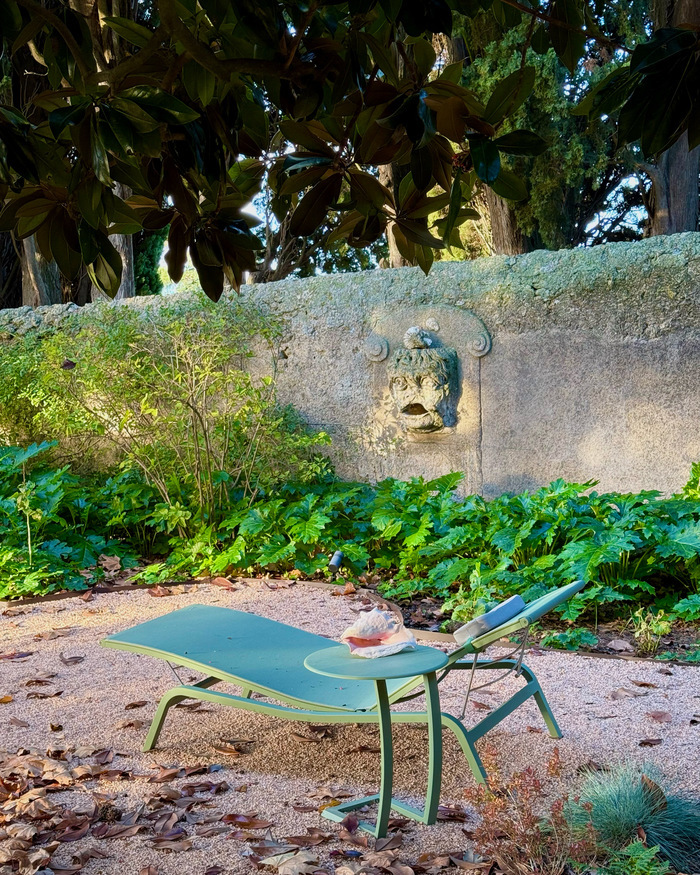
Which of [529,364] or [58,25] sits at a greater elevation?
[58,25]

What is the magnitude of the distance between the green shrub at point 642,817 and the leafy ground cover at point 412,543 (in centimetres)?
193

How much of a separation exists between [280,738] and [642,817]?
143cm

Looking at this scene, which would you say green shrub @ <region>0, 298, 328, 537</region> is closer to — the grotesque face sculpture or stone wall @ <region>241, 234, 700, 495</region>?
stone wall @ <region>241, 234, 700, 495</region>

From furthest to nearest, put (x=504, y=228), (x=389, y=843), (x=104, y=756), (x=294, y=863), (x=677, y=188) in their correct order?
(x=504, y=228), (x=677, y=188), (x=104, y=756), (x=389, y=843), (x=294, y=863)

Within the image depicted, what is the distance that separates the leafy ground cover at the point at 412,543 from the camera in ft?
14.9

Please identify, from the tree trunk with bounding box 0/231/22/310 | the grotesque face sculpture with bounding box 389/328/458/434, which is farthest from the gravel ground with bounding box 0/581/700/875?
the tree trunk with bounding box 0/231/22/310

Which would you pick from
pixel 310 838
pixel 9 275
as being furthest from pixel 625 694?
pixel 9 275

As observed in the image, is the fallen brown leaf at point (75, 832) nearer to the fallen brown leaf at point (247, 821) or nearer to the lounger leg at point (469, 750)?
the fallen brown leaf at point (247, 821)

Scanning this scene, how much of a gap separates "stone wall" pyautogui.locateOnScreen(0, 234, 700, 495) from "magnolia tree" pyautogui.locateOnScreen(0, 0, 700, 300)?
443cm

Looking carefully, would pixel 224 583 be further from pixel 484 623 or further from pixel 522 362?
pixel 484 623

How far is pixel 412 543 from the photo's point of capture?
5.21 meters

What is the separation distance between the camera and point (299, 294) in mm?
7156

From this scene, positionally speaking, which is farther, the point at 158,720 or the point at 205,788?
the point at 158,720

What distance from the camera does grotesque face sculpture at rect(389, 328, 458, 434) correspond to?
258 inches
